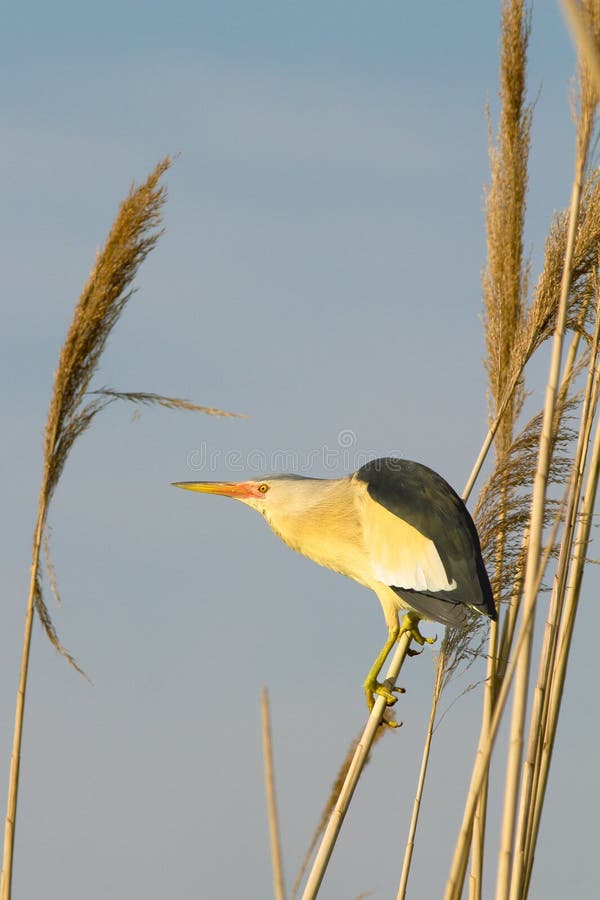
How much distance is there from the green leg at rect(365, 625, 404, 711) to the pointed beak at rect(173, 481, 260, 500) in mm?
816

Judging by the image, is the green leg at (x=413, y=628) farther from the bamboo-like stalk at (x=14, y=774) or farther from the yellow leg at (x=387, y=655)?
the bamboo-like stalk at (x=14, y=774)

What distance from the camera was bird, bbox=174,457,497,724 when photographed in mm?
3314

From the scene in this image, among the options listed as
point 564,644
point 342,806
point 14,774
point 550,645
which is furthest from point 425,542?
point 14,774

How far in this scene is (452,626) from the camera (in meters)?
3.28

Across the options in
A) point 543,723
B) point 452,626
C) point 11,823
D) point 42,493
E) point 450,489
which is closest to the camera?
point 11,823

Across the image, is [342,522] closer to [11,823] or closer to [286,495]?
[286,495]

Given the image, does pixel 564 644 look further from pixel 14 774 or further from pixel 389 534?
pixel 14 774

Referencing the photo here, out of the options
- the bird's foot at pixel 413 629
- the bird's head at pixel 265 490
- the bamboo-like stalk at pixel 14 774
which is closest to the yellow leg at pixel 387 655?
the bird's foot at pixel 413 629

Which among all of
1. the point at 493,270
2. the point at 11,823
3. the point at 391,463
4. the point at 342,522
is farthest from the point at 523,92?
the point at 11,823

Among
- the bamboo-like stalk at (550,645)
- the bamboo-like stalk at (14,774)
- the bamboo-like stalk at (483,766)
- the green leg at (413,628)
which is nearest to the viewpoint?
the bamboo-like stalk at (483,766)

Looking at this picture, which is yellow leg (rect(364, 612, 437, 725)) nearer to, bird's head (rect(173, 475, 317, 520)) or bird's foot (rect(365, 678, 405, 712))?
bird's foot (rect(365, 678, 405, 712))

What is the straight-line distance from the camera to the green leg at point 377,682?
329 centimetres

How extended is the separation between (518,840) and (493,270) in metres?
1.80

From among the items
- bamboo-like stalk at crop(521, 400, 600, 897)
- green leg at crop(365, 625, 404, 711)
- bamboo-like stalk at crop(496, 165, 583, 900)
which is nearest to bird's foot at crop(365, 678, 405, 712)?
green leg at crop(365, 625, 404, 711)
